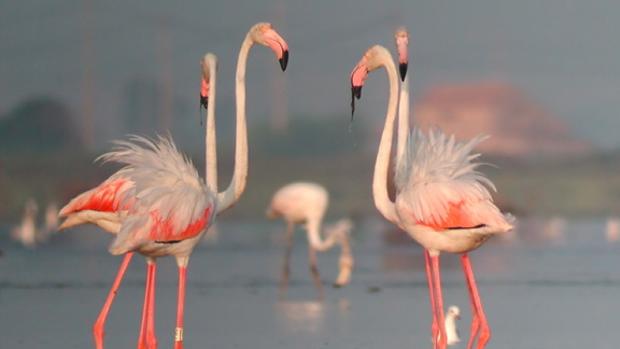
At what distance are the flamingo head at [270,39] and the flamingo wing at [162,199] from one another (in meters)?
0.89

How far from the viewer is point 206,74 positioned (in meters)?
11.0

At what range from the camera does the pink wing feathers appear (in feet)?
33.9

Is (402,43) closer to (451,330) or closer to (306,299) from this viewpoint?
(451,330)

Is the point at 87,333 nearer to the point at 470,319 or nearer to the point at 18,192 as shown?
the point at 470,319

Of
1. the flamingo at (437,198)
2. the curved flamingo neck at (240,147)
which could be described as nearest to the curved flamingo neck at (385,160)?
the flamingo at (437,198)

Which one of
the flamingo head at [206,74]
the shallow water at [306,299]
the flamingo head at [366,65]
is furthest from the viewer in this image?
the shallow water at [306,299]

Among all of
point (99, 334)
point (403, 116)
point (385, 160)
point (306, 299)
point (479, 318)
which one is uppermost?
point (403, 116)

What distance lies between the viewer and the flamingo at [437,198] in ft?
33.9

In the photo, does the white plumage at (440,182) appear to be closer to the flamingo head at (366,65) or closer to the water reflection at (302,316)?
the flamingo head at (366,65)

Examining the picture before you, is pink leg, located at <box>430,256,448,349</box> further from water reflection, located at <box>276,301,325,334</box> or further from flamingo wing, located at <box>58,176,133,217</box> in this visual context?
flamingo wing, located at <box>58,176,133,217</box>

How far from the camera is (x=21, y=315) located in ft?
43.2

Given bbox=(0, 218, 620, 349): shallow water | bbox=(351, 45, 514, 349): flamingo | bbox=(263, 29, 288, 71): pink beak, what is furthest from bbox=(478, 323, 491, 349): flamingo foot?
bbox=(263, 29, 288, 71): pink beak

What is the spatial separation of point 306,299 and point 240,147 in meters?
4.89

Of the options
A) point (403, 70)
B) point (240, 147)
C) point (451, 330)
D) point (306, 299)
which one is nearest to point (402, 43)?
point (403, 70)
